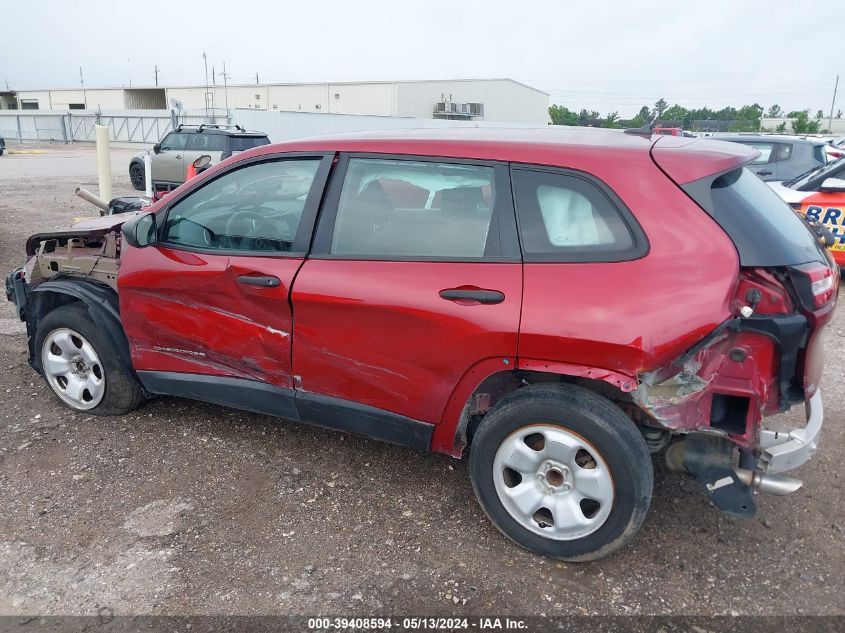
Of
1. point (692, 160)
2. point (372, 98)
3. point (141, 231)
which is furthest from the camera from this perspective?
point (372, 98)

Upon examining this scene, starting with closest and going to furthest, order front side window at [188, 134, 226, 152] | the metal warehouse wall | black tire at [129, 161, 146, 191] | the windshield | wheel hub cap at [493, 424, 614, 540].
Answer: wheel hub cap at [493, 424, 614, 540] < the windshield < front side window at [188, 134, 226, 152] < black tire at [129, 161, 146, 191] < the metal warehouse wall

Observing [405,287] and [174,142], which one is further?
[174,142]

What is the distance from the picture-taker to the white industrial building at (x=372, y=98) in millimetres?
47031

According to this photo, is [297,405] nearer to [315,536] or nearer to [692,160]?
[315,536]

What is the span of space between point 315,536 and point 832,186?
693cm

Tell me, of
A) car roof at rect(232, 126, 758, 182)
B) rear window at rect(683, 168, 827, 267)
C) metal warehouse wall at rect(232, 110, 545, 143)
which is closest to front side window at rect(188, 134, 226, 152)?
car roof at rect(232, 126, 758, 182)

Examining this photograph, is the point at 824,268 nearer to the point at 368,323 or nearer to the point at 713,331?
the point at 713,331

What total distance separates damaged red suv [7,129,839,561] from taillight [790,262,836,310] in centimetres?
1

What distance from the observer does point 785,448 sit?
269cm

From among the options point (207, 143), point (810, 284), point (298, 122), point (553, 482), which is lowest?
point (553, 482)

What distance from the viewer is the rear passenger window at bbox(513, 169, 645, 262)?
262 centimetres

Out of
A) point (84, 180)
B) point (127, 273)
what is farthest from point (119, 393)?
point (84, 180)

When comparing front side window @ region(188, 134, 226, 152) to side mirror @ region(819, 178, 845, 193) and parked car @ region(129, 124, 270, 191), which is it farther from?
side mirror @ region(819, 178, 845, 193)

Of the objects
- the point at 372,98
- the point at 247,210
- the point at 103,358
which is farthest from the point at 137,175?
the point at 372,98
